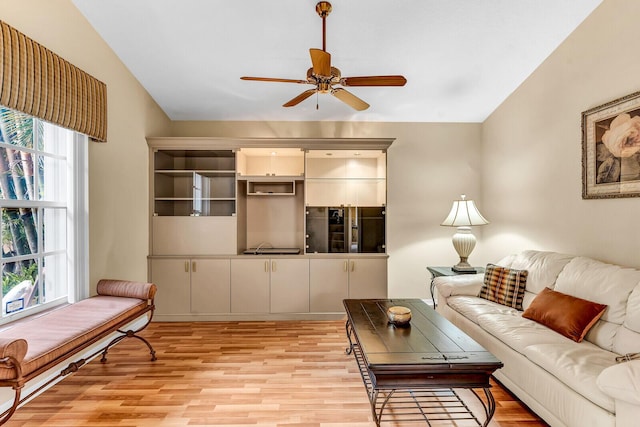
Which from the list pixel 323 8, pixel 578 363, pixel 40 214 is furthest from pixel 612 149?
pixel 40 214

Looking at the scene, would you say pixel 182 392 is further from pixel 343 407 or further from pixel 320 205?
pixel 320 205

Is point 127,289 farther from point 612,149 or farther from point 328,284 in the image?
point 612,149

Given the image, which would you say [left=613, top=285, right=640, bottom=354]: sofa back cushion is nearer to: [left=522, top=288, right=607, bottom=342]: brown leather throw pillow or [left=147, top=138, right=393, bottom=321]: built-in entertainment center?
[left=522, top=288, right=607, bottom=342]: brown leather throw pillow

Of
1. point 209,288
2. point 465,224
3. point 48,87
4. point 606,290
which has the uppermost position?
point 48,87

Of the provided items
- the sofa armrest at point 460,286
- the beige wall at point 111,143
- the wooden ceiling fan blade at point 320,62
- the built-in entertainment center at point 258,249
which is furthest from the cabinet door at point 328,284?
the wooden ceiling fan blade at point 320,62

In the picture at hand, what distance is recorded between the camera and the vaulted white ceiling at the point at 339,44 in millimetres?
2650

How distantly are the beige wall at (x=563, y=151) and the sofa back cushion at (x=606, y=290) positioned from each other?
30 centimetres

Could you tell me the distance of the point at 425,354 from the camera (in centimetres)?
185

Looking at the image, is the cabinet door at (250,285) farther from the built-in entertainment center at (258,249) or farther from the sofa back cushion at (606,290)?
the sofa back cushion at (606,290)

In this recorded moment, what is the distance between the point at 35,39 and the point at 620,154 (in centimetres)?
449

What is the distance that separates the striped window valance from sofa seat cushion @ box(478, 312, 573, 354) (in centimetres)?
366

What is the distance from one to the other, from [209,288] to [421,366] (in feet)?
9.49

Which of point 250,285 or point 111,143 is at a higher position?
point 111,143

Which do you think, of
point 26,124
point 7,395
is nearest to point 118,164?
point 26,124
